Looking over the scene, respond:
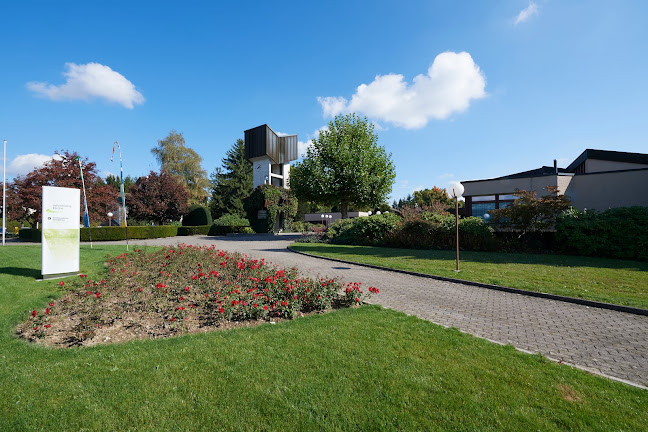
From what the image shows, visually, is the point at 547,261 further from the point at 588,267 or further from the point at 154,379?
the point at 154,379

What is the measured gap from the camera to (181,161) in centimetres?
4794

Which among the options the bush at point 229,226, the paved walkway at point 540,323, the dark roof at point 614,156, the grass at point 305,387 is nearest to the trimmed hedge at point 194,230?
the bush at point 229,226

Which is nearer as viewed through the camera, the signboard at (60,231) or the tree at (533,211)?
the signboard at (60,231)

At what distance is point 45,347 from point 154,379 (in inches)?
93.1

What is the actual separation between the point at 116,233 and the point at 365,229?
21283 mm

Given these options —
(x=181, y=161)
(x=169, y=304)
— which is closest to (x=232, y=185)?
(x=181, y=161)

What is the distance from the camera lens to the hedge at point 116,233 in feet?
79.8

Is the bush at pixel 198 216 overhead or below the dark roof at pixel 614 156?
below

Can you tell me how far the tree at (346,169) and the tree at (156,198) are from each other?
15.6 metres

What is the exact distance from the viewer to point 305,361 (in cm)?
366

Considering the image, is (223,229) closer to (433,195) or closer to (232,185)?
(232,185)

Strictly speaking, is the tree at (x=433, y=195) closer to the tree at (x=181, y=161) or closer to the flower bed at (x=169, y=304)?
the tree at (x=181, y=161)

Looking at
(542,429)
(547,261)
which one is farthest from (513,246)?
(542,429)

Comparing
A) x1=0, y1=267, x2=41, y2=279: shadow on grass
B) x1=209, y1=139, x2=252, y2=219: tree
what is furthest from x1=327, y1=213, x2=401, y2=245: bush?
x1=209, y1=139, x2=252, y2=219: tree
